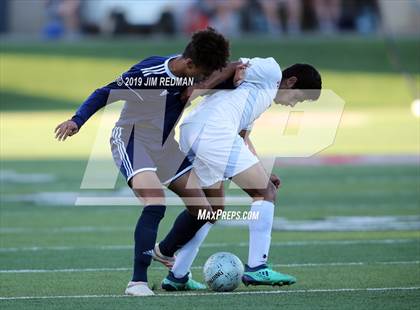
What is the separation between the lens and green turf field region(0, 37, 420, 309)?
8102mm

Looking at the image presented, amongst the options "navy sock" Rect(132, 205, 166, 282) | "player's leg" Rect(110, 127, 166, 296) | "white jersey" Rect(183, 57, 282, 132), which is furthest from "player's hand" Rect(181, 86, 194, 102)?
"navy sock" Rect(132, 205, 166, 282)

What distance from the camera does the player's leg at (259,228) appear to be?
27.1 feet

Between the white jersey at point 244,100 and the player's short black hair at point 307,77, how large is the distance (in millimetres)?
111

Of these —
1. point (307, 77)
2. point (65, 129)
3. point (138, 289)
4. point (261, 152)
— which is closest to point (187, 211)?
point (138, 289)

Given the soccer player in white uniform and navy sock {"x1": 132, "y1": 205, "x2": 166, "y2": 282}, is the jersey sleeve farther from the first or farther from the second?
navy sock {"x1": 132, "y1": 205, "x2": 166, "y2": 282}

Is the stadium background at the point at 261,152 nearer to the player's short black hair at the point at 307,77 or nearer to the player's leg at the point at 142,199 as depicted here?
the player's leg at the point at 142,199

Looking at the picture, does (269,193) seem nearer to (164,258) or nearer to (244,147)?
(244,147)

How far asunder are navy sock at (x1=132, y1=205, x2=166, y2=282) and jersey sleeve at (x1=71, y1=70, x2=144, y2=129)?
2.64 feet

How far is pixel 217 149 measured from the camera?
27.5 feet

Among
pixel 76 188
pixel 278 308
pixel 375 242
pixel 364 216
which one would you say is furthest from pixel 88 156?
pixel 278 308

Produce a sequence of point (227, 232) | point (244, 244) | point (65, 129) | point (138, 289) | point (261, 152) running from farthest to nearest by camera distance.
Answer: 1. point (261, 152)
2. point (227, 232)
3. point (244, 244)
4. point (138, 289)
5. point (65, 129)

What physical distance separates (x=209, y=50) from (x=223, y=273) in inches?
65.3

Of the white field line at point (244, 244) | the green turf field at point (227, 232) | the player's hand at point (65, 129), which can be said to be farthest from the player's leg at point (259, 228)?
the white field line at point (244, 244)

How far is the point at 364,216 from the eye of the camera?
13141mm
